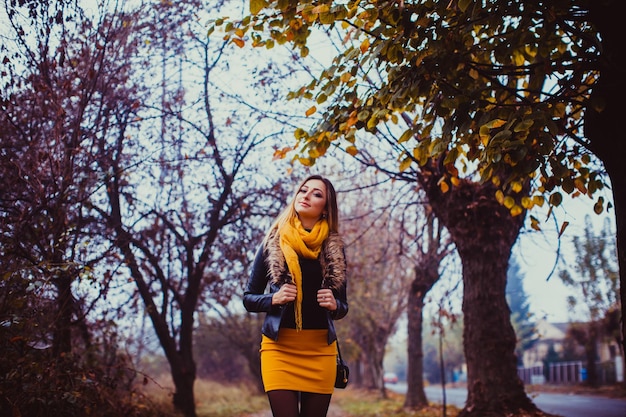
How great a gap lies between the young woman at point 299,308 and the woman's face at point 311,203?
1 centimetres

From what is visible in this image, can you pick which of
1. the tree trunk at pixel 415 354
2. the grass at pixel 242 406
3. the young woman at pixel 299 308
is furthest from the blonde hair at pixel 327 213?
the tree trunk at pixel 415 354

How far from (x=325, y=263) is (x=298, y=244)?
24 centimetres

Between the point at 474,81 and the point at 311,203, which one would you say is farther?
the point at 474,81

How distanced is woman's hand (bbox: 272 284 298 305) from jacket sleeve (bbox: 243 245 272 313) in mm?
82

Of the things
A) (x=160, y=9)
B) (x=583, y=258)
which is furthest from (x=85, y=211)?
(x=583, y=258)

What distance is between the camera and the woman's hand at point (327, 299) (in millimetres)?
3693

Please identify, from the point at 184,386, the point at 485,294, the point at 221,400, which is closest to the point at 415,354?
the point at 221,400

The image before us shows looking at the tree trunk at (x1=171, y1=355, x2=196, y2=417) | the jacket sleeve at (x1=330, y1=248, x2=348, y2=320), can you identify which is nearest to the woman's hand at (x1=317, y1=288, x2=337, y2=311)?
the jacket sleeve at (x1=330, y1=248, x2=348, y2=320)

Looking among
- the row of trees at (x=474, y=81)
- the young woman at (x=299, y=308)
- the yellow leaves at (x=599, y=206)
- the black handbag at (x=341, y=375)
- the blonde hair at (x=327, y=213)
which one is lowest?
the black handbag at (x=341, y=375)

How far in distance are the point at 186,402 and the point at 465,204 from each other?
21.1 feet

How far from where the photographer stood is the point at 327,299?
370 centimetres

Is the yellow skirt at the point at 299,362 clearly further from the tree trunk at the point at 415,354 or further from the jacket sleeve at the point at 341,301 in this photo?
the tree trunk at the point at 415,354

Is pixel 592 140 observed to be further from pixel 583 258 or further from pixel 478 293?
pixel 583 258

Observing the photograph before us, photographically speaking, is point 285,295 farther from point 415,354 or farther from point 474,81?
A: point 415,354
